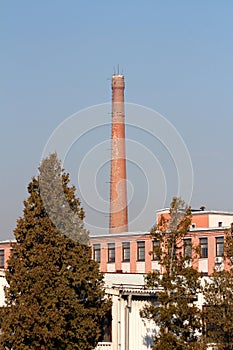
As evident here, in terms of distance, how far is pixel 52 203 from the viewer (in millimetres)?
37625

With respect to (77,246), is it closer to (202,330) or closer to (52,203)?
(52,203)

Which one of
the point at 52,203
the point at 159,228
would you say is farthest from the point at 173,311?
the point at 52,203

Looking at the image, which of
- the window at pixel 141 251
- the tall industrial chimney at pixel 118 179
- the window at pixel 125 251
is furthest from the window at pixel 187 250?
the tall industrial chimney at pixel 118 179

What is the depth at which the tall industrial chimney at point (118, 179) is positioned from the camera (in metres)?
81.6

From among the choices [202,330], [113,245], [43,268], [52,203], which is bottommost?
[202,330]

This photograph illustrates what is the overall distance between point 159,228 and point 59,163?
16.7ft

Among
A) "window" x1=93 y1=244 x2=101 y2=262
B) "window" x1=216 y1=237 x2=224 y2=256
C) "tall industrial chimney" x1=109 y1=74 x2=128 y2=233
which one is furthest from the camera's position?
"window" x1=93 y1=244 x2=101 y2=262

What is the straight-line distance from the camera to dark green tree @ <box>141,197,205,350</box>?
120 ft

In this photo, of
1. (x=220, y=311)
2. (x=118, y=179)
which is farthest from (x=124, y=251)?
(x=220, y=311)

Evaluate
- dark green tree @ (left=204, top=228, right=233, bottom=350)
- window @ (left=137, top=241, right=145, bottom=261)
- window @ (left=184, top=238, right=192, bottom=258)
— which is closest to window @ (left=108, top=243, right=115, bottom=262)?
window @ (left=137, top=241, right=145, bottom=261)

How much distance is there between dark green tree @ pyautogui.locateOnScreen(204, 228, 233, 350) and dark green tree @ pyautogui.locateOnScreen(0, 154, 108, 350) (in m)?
4.67

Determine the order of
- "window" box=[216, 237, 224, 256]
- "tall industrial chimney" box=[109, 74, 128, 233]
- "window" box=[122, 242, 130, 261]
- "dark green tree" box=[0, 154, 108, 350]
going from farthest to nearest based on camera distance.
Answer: "tall industrial chimney" box=[109, 74, 128, 233], "window" box=[122, 242, 130, 261], "window" box=[216, 237, 224, 256], "dark green tree" box=[0, 154, 108, 350]

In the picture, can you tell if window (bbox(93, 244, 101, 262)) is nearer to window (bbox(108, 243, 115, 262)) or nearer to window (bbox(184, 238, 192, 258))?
window (bbox(108, 243, 115, 262))

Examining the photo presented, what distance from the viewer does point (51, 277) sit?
37.0 m
